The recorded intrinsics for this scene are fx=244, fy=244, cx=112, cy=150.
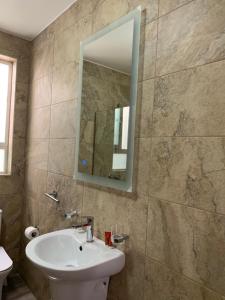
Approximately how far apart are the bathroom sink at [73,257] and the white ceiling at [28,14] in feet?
5.79

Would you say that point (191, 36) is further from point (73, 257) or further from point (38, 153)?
point (38, 153)

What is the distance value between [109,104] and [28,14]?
4.21 feet

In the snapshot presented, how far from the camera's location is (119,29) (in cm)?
149

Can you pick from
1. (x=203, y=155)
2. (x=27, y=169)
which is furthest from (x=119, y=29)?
(x=27, y=169)

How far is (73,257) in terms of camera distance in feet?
5.13

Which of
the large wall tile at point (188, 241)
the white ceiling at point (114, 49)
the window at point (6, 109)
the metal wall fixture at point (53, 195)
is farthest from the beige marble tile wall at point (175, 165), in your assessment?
the window at point (6, 109)

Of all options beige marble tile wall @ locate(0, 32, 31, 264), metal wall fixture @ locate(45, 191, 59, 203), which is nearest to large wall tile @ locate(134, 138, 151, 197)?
metal wall fixture @ locate(45, 191, 59, 203)

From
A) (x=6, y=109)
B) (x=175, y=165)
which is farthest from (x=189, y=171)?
(x=6, y=109)

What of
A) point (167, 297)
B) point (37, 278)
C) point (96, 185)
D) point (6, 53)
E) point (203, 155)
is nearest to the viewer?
point (203, 155)

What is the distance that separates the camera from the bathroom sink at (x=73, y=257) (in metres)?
1.17

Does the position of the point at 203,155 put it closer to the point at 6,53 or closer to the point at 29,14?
the point at 29,14

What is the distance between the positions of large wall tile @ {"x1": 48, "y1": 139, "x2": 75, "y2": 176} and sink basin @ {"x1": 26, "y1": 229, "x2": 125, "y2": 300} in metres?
0.49

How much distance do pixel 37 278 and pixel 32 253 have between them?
1167 mm

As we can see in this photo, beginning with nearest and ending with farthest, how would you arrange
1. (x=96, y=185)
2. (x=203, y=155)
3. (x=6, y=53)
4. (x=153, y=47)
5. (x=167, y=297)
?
1. (x=203, y=155)
2. (x=167, y=297)
3. (x=153, y=47)
4. (x=96, y=185)
5. (x=6, y=53)
